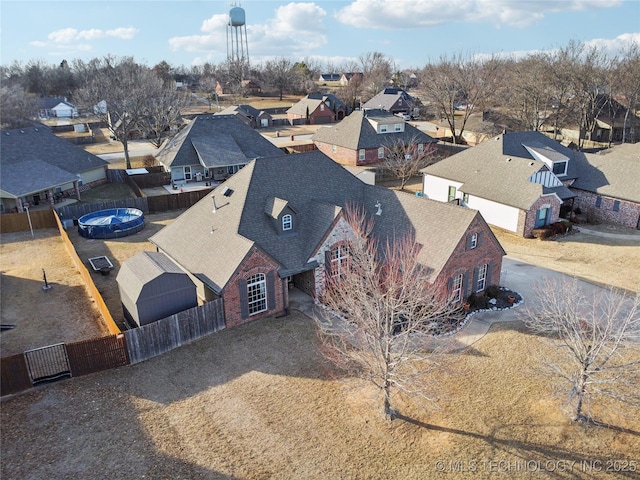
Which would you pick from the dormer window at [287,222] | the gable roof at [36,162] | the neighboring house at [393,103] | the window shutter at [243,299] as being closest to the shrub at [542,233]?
the dormer window at [287,222]

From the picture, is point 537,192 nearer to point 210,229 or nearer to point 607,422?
point 607,422

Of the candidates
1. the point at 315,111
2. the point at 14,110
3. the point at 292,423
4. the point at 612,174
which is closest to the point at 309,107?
the point at 315,111

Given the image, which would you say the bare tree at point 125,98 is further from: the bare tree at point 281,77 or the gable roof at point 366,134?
the bare tree at point 281,77

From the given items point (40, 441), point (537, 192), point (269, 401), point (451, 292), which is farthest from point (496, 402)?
point (537, 192)

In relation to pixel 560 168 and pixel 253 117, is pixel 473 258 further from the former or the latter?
pixel 253 117

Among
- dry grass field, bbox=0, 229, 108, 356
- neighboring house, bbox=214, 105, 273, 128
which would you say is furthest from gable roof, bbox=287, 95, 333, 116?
dry grass field, bbox=0, 229, 108, 356

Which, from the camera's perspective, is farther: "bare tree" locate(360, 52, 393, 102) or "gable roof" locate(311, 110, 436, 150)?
"bare tree" locate(360, 52, 393, 102)

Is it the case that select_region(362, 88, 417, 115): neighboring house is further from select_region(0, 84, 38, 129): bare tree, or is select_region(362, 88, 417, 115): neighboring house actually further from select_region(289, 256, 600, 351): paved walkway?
select_region(289, 256, 600, 351): paved walkway
